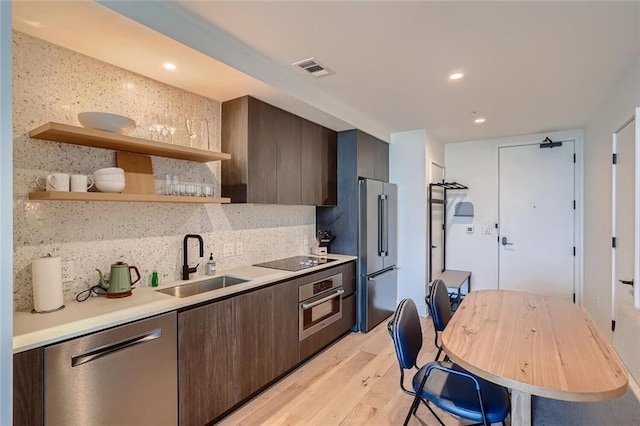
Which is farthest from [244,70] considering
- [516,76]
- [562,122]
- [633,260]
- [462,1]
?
[562,122]

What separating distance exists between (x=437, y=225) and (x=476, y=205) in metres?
0.75

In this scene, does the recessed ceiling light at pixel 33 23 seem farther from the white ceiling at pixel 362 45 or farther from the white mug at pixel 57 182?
the white mug at pixel 57 182

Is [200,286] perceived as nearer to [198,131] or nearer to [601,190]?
[198,131]

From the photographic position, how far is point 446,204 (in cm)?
522

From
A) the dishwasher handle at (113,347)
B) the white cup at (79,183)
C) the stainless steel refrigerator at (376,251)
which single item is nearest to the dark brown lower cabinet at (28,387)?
the dishwasher handle at (113,347)

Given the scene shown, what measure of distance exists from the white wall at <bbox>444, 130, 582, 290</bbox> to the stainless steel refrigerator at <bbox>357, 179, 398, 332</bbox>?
4.68 feet

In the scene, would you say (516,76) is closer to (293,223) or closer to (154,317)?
(293,223)

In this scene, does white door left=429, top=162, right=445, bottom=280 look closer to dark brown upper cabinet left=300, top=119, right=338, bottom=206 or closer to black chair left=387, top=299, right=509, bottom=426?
dark brown upper cabinet left=300, top=119, right=338, bottom=206

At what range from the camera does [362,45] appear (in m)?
2.14

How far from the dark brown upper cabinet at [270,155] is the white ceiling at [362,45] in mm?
163

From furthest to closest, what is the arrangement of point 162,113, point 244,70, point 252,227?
1. point 252,227
2. point 162,113
3. point 244,70

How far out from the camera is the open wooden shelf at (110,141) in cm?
161

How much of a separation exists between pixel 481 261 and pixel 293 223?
318 centimetres

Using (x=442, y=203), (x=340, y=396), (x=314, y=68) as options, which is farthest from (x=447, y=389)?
(x=442, y=203)
